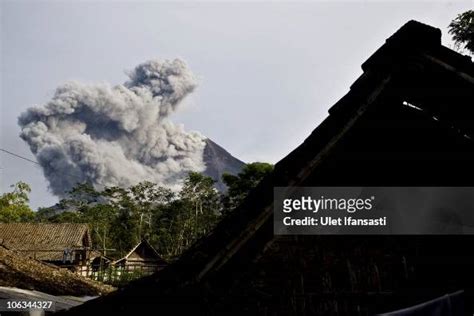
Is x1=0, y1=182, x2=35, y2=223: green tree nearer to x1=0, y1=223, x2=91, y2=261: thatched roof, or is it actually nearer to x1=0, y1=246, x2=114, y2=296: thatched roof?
x1=0, y1=223, x2=91, y2=261: thatched roof

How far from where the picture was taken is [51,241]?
145 feet

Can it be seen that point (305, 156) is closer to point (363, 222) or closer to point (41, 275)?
point (363, 222)

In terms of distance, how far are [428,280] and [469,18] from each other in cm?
2297

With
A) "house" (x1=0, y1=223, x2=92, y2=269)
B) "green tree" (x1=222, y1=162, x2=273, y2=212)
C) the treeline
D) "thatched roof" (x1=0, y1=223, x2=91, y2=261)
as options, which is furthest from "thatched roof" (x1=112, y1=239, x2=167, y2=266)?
the treeline

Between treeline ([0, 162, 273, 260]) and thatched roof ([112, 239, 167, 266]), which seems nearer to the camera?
thatched roof ([112, 239, 167, 266])

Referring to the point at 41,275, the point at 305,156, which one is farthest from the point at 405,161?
the point at 41,275

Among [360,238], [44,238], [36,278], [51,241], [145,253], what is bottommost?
[360,238]

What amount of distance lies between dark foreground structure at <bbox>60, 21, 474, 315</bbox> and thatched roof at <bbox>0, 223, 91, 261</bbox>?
42679 mm

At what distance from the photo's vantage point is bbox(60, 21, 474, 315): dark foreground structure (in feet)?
10.2

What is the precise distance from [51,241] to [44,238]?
78 cm

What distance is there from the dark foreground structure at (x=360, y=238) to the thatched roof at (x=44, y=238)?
140ft

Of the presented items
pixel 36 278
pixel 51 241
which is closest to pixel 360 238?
pixel 36 278

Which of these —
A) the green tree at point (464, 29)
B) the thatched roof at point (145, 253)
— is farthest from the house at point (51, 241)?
the green tree at point (464, 29)

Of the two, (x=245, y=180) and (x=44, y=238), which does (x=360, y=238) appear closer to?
(x=245, y=180)
